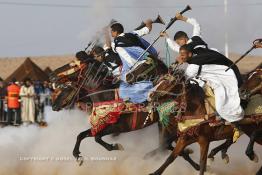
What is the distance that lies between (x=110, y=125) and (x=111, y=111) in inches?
11.1

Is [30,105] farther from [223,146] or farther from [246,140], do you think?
[223,146]

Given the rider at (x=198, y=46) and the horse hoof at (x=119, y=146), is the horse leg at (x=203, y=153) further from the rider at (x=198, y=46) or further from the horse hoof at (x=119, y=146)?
the horse hoof at (x=119, y=146)

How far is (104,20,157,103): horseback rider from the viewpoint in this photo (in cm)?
1293

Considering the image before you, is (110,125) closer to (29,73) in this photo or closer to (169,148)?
(169,148)

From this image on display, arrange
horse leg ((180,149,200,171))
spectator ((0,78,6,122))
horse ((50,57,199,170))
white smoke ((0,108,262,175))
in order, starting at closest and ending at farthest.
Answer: horse ((50,57,199,170)), horse leg ((180,149,200,171)), white smoke ((0,108,262,175)), spectator ((0,78,6,122))

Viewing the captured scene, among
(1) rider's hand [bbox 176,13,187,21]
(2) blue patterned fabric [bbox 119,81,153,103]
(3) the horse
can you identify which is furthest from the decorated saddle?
(1) rider's hand [bbox 176,13,187,21]

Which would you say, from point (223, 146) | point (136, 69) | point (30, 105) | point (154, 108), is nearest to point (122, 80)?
point (136, 69)

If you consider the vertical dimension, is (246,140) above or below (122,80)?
below

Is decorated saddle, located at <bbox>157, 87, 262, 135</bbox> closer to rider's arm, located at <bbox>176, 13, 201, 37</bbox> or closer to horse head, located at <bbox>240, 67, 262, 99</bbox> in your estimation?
horse head, located at <bbox>240, 67, 262, 99</bbox>

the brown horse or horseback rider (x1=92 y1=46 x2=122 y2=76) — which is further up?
horseback rider (x1=92 y1=46 x2=122 y2=76)

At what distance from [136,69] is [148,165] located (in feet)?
6.25

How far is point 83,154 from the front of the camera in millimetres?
14859

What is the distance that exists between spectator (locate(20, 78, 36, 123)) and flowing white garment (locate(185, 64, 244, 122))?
12109 mm

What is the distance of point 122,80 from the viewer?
13.2 metres
